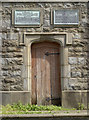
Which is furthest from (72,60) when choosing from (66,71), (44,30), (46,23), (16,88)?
(16,88)

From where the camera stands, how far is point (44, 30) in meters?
→ 6.27

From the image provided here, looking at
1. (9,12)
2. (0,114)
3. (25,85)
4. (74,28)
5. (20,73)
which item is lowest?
(0,114)

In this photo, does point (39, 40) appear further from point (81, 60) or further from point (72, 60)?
point (81, 60)

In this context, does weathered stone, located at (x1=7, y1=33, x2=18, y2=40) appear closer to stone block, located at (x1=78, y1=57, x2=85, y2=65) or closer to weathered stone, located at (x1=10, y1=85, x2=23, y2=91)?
weathered stone, located at (x1=10, y1=85, x2=23, y2=91)

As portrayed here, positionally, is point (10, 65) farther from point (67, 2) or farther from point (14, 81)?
point (67, 2)

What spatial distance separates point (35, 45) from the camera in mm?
6477

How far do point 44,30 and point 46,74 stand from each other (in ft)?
5.12

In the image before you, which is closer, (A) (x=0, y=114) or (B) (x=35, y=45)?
(A) (x=0, y=114)

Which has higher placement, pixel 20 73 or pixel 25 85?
pixel 20 73

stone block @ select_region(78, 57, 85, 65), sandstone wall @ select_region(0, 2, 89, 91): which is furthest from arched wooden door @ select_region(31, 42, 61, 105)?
stone block @ select_region(78, 57, 85, 65)

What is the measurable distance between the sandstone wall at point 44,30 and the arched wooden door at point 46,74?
0.46m

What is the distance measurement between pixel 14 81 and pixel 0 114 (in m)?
1.36

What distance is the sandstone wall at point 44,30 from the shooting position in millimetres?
6133

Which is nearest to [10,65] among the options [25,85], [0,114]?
[25,85]
